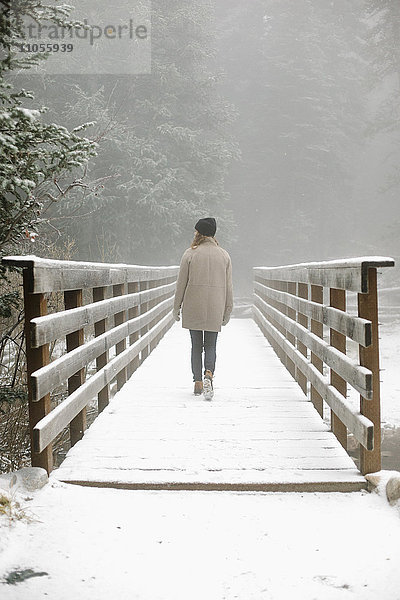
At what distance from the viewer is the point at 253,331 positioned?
547 inches

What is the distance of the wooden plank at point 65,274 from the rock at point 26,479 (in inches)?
41.4

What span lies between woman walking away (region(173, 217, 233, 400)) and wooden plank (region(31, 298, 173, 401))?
75cm

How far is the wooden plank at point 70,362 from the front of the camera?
154 inches

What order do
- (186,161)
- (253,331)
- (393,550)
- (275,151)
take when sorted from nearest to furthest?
(393,550) < (253,331) < (186,161) < (275,151)

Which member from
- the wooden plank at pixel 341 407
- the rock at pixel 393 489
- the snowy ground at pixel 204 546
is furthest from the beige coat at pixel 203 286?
the rock at pixel 393 489

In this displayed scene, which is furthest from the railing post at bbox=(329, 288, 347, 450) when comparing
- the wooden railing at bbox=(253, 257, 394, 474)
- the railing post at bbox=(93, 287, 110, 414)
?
the railing post at bbox=(93, 287, 110, 414)

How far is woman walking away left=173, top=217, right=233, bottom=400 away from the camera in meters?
6.89

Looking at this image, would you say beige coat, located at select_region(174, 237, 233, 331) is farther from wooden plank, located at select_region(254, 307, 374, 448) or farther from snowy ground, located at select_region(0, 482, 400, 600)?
snowy ground, located at select_region(0, 482, 400, 600)

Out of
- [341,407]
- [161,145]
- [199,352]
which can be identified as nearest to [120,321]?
[199,352]

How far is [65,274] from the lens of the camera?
15.0 ft

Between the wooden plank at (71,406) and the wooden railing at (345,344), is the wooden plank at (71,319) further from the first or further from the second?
the wooden railing at (345,344)

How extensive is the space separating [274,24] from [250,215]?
14.4 metres

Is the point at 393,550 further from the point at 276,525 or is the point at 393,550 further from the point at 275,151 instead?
the point at 275,151

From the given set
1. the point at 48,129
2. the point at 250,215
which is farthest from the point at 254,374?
the point at 250,215
